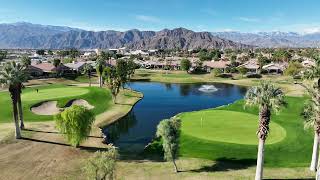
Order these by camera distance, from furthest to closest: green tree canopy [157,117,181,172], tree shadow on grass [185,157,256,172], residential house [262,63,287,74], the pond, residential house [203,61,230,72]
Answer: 1. residential house [203,61,230,72]
2. residential house [262,63,287,74]
3. the pond
4. tree shadow on grass [185,157,256,172]
5. green tree canopy [157,117,181,172]

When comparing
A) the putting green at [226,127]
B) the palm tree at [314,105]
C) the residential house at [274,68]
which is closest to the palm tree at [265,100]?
the palm tree at [314,105]

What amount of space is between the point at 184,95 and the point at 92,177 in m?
87.4

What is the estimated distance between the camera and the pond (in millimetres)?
69500

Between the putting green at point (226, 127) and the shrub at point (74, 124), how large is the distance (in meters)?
16.9

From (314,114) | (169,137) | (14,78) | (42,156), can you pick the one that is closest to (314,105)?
(314,114)

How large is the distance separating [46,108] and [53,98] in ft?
23.2

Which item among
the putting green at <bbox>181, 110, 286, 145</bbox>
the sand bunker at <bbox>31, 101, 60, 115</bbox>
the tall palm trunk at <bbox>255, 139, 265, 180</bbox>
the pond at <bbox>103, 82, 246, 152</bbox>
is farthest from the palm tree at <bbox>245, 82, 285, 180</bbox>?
the sand bunker at <bbox>31, 101, 60, 115</bbox>

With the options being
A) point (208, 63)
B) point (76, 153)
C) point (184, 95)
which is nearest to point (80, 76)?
point (184, 95)

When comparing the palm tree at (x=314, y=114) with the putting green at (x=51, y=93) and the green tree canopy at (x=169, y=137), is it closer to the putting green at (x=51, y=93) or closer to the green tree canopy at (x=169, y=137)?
the green tree canopy at (x=169, y=137)

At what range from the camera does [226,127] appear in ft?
222

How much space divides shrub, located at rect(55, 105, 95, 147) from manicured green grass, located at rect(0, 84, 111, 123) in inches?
855

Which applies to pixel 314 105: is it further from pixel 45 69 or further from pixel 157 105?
pixel 45 69

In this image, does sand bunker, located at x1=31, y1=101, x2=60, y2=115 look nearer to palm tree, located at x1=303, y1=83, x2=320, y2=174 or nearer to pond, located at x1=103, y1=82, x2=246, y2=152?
pond, located at x1=103, y1=82, x2=246, y2=152

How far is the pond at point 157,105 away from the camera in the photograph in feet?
228
